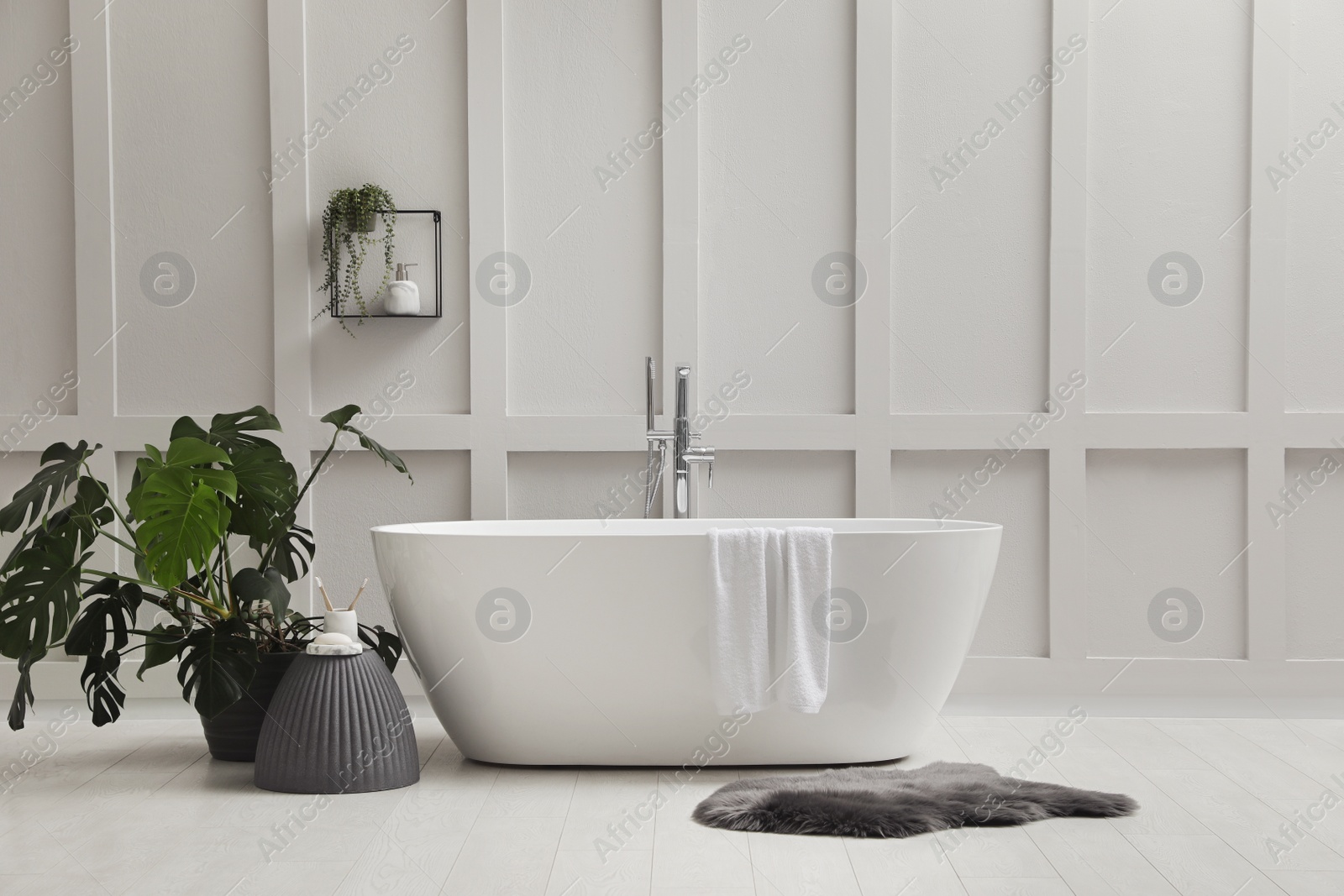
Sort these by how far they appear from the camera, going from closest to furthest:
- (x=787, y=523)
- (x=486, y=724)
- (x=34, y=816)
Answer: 1. (x=34, y=816)
2. (x=486, y=724)
3. (x=787, y=523)

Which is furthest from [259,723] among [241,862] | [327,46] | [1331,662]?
[1331,662]

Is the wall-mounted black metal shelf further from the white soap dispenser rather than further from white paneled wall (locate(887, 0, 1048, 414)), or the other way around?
white paneled wall (locate(887, 0, 1048, 414))

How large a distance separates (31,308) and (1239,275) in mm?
3715

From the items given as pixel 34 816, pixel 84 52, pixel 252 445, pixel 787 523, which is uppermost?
pixel 84 52

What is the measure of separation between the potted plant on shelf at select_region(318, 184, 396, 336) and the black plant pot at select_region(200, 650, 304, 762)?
3.59 feet

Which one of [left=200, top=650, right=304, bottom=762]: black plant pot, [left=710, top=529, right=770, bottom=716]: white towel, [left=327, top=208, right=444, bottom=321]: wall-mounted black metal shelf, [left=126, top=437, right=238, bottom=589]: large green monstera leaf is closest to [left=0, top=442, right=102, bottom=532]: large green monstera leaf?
[left=126, top=437, right=238, bottom=589]: large green monstera leaf

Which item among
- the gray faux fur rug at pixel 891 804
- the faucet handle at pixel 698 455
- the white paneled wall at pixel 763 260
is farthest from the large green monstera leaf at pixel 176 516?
the faucet handle at pixel 698 455

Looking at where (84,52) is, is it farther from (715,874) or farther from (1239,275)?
(1239,275)

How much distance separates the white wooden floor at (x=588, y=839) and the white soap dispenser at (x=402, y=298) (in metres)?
1.29

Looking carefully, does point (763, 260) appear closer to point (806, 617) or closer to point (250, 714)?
point (806, 617)

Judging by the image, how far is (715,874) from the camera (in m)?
1.96

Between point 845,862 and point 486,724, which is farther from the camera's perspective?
point 486,724

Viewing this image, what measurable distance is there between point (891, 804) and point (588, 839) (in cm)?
61

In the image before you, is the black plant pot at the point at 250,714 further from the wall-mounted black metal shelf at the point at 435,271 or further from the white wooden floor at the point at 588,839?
the wall-mounted black metal shelf at the point at 435,271
